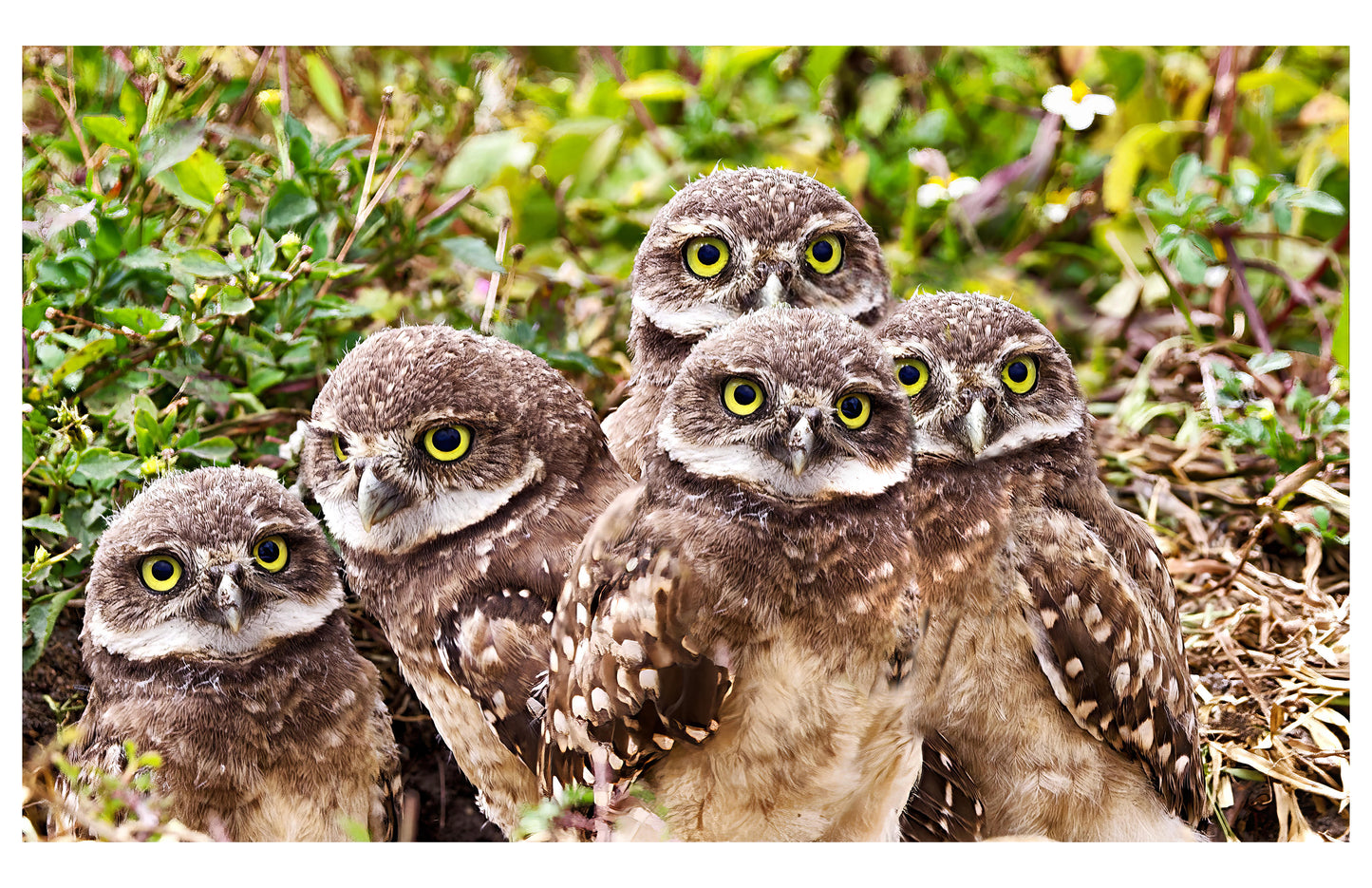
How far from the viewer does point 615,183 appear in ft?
10.7

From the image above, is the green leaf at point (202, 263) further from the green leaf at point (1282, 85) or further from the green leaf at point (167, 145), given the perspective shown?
the green leaf at point (1282, 85)

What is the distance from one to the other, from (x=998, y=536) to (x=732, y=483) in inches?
17.8

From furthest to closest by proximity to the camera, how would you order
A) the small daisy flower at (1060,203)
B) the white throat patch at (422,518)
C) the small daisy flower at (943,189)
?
the small daisy flower at (1060,203)
the small daisy flower at (943,189)
the white throat patch at (422,518)

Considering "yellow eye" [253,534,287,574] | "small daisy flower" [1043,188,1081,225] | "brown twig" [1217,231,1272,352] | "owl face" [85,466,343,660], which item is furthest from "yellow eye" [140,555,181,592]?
"small daisy flower" [1043,188,1081,225]

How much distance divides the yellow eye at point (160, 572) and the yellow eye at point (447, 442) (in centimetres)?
44

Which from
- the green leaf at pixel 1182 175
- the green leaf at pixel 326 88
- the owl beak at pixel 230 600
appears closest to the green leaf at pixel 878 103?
the green leaf at pixel 1182 175

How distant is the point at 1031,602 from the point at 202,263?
1.48 m

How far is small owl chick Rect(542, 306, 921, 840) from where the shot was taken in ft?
4.84

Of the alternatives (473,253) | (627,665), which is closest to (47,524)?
(473,253)

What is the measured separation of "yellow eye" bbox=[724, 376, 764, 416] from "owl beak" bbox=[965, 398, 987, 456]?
35cm

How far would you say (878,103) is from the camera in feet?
10.8

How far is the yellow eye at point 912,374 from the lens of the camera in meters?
1.62

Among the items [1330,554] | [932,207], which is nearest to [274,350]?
[932,207]

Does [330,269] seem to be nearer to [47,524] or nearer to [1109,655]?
[47,524]
